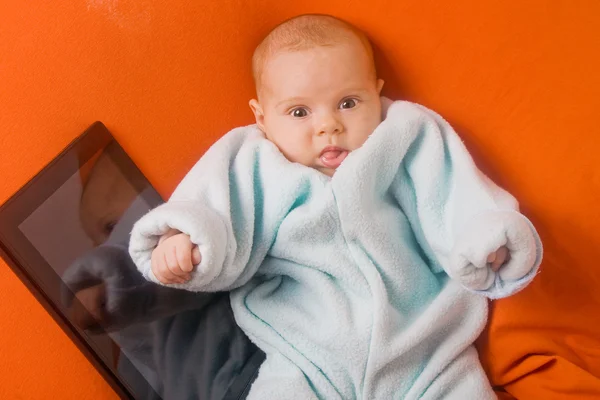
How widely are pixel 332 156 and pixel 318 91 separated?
0.10 metres

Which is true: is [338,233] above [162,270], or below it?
below

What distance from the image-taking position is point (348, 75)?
99cm

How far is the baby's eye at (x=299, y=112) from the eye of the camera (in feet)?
3.31

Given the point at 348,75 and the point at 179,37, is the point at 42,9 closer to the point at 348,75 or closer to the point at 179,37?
the point at 179,37

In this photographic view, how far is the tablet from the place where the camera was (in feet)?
2.94

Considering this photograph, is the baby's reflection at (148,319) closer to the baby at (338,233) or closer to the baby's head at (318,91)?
the baby at (338,233)

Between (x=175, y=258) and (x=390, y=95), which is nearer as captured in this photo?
(x=175, y=258)

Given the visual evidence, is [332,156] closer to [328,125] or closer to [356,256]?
[328,125]

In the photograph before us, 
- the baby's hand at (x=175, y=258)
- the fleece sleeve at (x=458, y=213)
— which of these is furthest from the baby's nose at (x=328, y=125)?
the baby's hand at (x=175, y=258)

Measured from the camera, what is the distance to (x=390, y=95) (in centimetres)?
110

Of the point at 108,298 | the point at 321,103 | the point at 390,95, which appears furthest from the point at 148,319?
the point at 390,95

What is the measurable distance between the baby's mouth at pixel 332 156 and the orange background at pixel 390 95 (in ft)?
0.59

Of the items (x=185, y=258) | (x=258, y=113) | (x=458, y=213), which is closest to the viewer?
(x=185, y=258)

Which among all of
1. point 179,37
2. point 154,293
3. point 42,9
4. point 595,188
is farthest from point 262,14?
point 595,188
